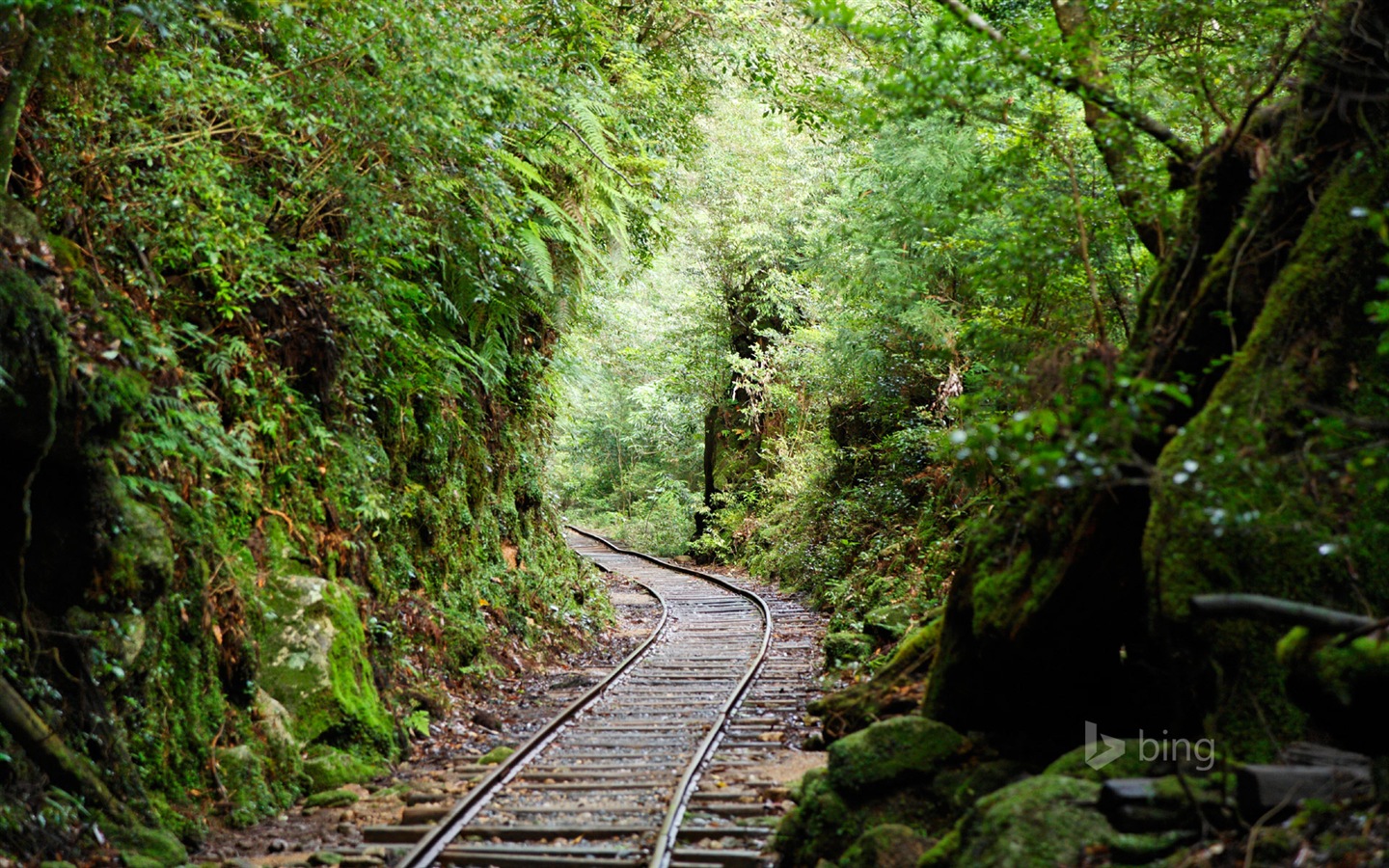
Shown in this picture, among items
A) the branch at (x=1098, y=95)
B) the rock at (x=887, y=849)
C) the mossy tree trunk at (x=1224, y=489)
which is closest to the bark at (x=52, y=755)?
the rock at (x=887, y=849)

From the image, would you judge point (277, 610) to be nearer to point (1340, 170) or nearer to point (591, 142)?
point (591, 142)

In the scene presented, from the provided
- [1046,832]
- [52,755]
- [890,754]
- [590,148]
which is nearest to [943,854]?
[1046,832]

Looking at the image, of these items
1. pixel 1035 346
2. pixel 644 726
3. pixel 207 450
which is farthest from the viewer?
pixel 644 726

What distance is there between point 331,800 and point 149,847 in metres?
1.59

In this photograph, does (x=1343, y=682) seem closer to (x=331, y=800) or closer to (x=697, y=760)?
(x=697, y=760)

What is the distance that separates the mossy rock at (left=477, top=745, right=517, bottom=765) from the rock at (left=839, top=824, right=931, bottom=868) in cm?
365

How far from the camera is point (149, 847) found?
5.75m

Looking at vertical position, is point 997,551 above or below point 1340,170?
below

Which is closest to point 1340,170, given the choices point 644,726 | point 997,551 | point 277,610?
point 997,551

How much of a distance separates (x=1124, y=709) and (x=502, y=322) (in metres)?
8.80

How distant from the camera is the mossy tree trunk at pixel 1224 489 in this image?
4434mm

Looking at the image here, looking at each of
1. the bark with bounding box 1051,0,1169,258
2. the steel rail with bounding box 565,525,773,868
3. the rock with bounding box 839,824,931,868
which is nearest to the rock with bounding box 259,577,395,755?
the steel rail with bounding box 565,525,773,868

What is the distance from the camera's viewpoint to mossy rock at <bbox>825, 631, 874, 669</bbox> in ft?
37.2

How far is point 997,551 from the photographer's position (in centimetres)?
654
